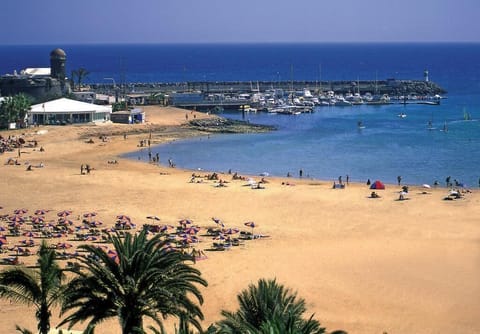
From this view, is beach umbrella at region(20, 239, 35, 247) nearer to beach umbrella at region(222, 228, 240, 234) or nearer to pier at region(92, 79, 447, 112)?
beach umbrella at region(222, 228, 240, 234)

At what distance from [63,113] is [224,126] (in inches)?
564

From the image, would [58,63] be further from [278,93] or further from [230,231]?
[230,231]

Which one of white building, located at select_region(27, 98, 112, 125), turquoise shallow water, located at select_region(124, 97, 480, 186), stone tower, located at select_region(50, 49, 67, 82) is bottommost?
turquoise shallow water, located at select_region(124, 97, 480, 186)

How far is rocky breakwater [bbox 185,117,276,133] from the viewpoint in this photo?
7550 centimetres

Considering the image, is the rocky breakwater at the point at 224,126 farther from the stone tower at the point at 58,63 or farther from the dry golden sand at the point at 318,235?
the dry golden sand at the point at 318,235

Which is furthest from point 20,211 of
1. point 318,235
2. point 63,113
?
point 63,113

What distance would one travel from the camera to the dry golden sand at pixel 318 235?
2659cm

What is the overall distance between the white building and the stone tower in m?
12.4

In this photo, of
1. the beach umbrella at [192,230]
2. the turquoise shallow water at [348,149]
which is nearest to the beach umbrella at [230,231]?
the beach umbrella at [192,230]

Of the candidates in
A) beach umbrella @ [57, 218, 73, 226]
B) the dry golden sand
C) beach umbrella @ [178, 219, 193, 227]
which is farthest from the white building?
beach umbrella @ [178, 219, 193, 227]

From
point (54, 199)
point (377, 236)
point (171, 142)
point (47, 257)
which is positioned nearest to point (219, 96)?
point (171, 142)

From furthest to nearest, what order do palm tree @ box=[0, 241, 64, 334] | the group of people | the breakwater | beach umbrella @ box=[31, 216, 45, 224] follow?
the breakwater
the group of people
beach umbrella @ box=[31, 216, 45, 224]
palm tree @ box=[0, 241, 64, 334]

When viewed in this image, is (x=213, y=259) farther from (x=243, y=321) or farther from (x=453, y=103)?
(x=453, y=103)

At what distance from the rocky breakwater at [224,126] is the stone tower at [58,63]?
15.9m
